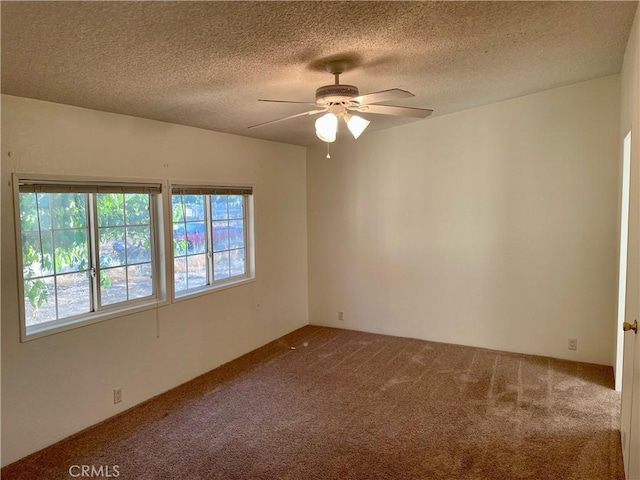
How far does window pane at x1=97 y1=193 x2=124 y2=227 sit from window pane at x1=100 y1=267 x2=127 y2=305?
371mm

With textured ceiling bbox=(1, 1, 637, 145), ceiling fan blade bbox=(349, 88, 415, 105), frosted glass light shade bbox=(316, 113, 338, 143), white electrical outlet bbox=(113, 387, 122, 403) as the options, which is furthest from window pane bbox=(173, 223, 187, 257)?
ceiling fan blade bbox=(349, 88, 415, 105)

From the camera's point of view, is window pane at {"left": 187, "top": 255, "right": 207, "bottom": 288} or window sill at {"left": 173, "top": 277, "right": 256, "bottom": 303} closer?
window sill at {"left": 173, "top": 277, "right": 256, "bottom": 303}

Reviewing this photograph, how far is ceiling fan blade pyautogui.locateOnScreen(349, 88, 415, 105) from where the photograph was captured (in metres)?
2.17

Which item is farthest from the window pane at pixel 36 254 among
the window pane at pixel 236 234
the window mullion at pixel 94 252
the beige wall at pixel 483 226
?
the beige wall at pixel 483 226

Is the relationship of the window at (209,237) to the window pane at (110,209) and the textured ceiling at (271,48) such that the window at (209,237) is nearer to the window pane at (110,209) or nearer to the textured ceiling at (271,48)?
the window pane at (110,209)

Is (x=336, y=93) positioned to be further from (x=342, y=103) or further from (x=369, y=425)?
(x=369, y=425)

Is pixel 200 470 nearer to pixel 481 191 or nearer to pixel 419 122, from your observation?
pixel 481 191

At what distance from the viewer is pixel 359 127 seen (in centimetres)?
268

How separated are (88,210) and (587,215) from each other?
4351 millimetres

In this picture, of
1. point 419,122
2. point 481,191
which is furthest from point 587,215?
point 419,122

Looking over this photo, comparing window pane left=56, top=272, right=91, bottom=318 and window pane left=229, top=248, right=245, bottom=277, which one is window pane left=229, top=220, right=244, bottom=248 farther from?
window pane left=56, top=272, right=91, bottom=318

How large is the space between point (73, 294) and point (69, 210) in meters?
0.61

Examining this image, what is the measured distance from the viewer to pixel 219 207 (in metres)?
4.35

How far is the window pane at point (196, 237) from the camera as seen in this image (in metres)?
4.00
